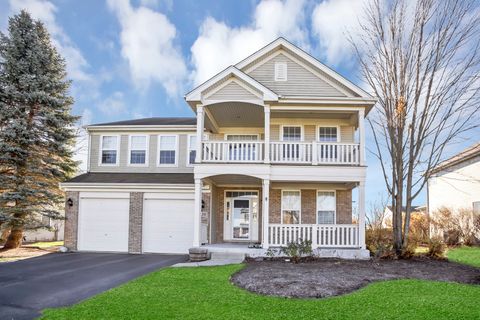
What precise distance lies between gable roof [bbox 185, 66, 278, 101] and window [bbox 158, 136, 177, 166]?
481 centimetres

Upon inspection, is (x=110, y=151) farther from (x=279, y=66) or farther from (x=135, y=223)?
(x=279, y=66)

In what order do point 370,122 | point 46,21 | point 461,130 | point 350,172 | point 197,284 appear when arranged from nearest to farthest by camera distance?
point 197,284 < point 350,172 < point 461,130 < point 370,122 < point 46,21

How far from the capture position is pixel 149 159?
60.0 ft

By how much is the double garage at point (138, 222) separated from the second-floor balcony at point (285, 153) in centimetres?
298

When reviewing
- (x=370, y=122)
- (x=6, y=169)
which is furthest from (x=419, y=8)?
(x=6, y=169)

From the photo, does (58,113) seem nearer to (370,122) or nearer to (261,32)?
(261,32)

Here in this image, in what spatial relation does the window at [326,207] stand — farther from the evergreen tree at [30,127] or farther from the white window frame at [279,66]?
the evergreen tree at [30,127]

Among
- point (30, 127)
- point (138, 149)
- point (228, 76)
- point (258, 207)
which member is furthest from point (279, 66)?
point (30, 127)

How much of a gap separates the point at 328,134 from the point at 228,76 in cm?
547

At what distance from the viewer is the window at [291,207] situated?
52.3 feet

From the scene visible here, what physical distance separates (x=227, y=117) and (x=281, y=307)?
33.9 ft

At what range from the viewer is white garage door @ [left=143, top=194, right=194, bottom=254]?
53.4 ft

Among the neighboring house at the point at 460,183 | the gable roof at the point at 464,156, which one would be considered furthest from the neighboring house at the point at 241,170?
the gable roof at the point at 464,156

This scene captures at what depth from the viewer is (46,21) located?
18625 millimetres
